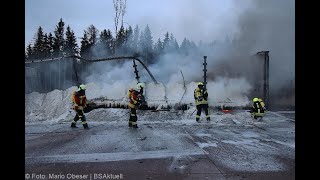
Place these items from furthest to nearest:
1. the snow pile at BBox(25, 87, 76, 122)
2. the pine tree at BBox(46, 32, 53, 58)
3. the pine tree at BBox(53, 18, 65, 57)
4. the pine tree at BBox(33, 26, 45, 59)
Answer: the pine tree at BBox(33, 26, 45, 59) → the pine tree at BBox(46, 32, 53, 58) → the pine tree at BBox(53, 18, 65, 57) → the snow pile at BBox(25, 87, 76, 122)

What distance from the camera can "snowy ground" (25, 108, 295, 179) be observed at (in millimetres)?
5484

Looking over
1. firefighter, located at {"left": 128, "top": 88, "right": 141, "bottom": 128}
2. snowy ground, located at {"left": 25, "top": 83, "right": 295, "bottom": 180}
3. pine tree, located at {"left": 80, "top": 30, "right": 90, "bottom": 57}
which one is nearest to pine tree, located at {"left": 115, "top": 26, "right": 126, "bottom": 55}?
pine tree, located at {"left": 80, "top": 30, "right": 90, "bottom": 57}

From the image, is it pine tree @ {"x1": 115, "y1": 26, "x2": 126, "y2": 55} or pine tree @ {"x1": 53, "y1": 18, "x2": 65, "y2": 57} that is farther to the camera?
pine tree @ {"x1": 53, "y1": 18, "x2": 65, "y2": 57}

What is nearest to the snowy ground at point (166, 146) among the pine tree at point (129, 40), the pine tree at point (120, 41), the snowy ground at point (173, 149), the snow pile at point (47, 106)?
the snowy ground at point (173, 149)

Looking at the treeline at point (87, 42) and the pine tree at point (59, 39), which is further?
the pine tree at point (59, 39)

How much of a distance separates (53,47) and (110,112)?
24.6 meters

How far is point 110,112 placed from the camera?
45.0 feet

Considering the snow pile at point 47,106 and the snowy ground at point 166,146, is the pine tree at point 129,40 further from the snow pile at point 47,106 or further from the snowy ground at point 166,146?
the snowy ground at point 166,146

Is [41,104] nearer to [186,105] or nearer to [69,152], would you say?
[186,105]

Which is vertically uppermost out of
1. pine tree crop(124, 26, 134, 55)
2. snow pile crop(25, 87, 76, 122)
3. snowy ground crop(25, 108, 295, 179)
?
pine tree crop(124, 26, 134, 55)

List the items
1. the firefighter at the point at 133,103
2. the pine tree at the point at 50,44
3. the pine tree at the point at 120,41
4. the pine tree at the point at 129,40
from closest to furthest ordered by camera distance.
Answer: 1. the firefighter at the point at 133,103
2. the pine tree at the point at 129,40
3. the pine tree at the point at 120,41
4. the pine tree at the point at 50,44

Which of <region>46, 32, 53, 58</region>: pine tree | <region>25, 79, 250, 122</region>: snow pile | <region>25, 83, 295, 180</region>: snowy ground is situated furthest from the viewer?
<region>46, 32, 53, 58</region>: pine tree

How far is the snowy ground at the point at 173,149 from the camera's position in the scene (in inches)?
216

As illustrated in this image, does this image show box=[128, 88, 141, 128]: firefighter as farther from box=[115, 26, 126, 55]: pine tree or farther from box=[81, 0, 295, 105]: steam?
box=[115, 26, 126, 55]: pine tree
